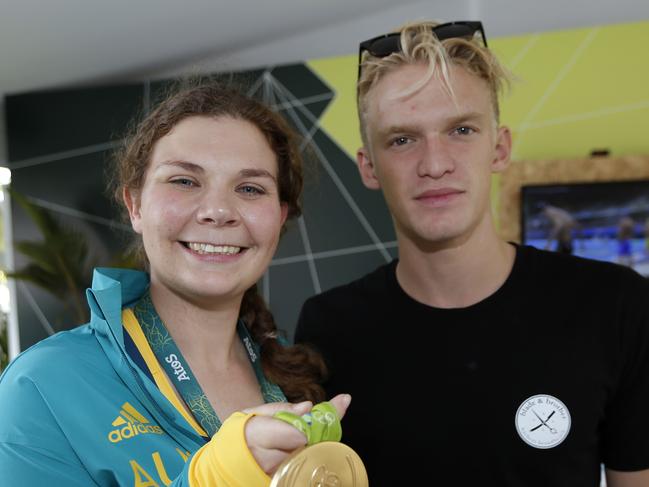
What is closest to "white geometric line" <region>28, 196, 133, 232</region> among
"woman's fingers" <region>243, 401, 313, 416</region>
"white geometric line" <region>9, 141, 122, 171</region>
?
"white geometric line" <region>9, 141, 122, 171</region>

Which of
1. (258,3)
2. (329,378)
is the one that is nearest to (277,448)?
(329,378)

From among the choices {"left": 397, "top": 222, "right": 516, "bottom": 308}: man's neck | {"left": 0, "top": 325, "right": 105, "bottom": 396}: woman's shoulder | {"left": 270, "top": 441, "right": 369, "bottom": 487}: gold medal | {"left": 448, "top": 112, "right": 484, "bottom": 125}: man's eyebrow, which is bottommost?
{"left": 270, "top": 441, "right": 369, "bottom": 487}: gold medal

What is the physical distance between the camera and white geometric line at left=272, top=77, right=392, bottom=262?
5.20m

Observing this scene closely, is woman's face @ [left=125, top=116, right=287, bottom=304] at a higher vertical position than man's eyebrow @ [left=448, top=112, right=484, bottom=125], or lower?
lower

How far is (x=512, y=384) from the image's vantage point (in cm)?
153

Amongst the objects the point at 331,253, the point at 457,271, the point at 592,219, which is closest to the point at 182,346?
the point at 457,271

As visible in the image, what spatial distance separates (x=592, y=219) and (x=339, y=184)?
188 centimetres

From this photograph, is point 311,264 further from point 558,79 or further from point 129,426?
point 129,426

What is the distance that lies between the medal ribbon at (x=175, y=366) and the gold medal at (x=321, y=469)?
40cm

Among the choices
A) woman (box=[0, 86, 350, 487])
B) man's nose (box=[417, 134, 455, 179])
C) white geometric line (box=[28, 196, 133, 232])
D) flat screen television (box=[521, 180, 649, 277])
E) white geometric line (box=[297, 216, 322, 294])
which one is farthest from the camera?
white geometric line (box=[28, 196, 133, 232])

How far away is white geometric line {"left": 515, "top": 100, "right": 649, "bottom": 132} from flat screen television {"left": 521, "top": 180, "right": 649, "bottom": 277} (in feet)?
1.75

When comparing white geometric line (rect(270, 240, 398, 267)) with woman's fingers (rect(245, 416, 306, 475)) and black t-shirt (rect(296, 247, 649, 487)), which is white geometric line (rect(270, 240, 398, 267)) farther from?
woman's fingers (rect(245, 416, 306, 475))

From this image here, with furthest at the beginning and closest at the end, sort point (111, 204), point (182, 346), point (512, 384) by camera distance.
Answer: point (111, 204) → point (512, 384) → point (182, 346)

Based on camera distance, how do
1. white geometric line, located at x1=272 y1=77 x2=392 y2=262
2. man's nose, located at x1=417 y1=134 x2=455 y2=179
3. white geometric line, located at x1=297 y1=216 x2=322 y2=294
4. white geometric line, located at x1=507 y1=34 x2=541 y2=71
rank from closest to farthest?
1. man's nose, located at x1=417 y1=134 x2=455 y2=179
2. white geometric line, located at x1=507 y1=34 x2=541 y2=71
3. white geometric line, located at x1=272 y1=77 x2=392 y2=262
4. white geometric line, located at x1=297 y1=216 x2=322 y2=294
